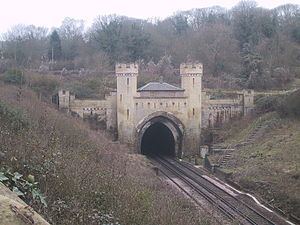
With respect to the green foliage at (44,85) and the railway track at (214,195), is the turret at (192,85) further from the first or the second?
the green foliage at (44,85)

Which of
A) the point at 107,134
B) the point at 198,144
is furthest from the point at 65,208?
the point at 198,144

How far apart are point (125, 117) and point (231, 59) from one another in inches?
896

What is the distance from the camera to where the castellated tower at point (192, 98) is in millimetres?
35844

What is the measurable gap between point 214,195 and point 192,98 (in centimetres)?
1415

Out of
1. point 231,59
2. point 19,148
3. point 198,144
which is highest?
point 231,59

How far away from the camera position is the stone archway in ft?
117

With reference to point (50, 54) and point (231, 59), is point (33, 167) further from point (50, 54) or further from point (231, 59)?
point (50, 54)

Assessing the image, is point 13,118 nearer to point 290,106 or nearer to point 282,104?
point 290,106

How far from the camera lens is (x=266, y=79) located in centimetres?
4519

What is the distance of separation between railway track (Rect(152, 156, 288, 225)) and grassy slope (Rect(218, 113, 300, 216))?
146cm

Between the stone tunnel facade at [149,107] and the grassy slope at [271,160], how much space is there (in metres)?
3.24

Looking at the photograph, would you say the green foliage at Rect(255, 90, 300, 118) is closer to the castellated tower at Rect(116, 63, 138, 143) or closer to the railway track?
the railway track

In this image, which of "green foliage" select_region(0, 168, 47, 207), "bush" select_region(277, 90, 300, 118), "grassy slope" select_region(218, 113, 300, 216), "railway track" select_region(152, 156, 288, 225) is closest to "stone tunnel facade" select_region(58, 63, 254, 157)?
"railway track" select_region(152, 156, 288, 225)

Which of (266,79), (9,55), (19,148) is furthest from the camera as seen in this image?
(9,55)
